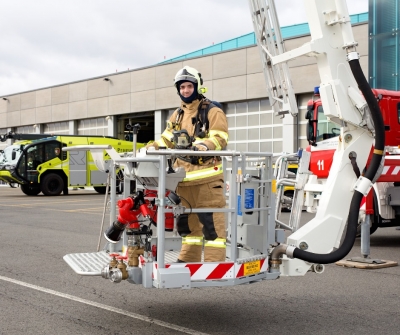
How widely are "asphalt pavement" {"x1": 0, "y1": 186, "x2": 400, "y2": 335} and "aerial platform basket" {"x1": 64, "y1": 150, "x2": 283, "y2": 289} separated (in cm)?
51

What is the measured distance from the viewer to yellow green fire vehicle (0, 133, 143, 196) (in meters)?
26.6

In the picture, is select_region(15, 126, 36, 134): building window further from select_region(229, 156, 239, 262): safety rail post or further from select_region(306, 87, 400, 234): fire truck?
select_region(229, 156, 239, 262): safety rail post

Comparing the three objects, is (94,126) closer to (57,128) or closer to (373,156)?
(57,128)

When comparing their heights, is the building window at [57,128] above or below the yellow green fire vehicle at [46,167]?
above

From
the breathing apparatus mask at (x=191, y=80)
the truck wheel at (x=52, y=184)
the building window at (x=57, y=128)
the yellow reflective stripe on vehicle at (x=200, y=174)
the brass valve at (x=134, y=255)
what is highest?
the building window at (x=57, y=128)

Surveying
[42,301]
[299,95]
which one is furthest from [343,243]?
[299,95]

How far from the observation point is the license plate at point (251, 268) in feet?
17.1

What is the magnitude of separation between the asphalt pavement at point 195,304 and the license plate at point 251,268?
0.51 metres

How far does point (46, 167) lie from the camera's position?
88.7 feet

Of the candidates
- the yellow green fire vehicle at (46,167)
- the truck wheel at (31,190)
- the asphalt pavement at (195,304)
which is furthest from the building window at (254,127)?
the asphalt pavement at (195,304)

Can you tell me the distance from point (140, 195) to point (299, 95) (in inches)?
944

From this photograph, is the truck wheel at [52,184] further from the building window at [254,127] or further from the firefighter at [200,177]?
the firefighter at [200,177]

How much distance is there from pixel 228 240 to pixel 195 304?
Answer: 812 mm

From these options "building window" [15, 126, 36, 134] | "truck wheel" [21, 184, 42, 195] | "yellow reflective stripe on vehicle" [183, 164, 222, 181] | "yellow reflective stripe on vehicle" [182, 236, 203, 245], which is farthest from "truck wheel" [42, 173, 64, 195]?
"yellow reflective stripe on vehicle" [183, 164, 222, 181]
